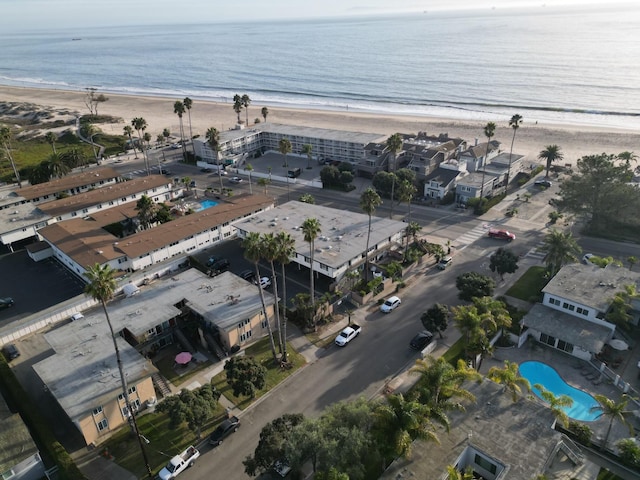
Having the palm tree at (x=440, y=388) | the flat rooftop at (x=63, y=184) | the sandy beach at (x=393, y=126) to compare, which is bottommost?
the sandy beach at (x=393, y=126)

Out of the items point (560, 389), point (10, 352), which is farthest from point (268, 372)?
point (10, 352)

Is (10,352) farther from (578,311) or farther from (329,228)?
(578,311)

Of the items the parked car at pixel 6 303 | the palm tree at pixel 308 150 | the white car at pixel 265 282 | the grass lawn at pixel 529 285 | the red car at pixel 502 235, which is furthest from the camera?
the palm tree at pixel 308 150

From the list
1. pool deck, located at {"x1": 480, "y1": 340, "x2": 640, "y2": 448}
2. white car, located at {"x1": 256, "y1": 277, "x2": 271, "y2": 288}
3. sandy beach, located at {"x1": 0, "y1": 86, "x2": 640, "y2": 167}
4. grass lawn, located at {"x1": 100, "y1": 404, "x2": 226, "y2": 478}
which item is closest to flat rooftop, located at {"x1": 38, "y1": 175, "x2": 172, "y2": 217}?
white car, located at {"x1": 256, "y1": 277, "x2": 271, "y2": 288}

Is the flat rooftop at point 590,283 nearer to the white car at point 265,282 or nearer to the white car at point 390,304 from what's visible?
the white car at point 390,304

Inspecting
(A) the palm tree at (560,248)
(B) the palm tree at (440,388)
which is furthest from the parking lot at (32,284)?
(A) the palm tree at (560,248)
